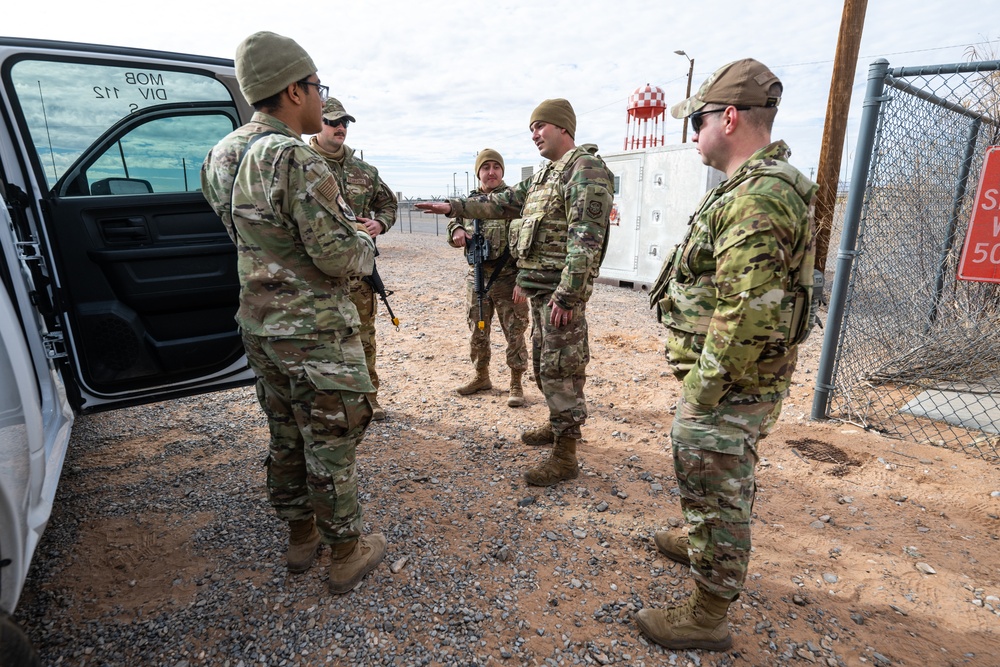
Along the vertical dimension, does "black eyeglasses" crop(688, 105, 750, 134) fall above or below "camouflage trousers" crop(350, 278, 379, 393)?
above

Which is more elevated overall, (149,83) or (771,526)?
(149,83)

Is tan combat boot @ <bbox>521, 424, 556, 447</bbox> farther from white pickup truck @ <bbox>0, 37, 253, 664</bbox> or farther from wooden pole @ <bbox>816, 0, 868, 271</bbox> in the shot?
wooden pole @ <bbox>816, 0, 868, 271</bbox>

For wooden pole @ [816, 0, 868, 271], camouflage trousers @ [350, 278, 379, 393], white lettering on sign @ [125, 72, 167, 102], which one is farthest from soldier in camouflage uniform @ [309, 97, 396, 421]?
wooden pole @ [816, 0, 868, 271]

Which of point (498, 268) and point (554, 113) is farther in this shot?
point (498, 268)

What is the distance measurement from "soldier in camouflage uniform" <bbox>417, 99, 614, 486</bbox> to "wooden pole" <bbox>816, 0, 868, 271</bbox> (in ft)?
13.4

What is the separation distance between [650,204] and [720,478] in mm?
7606

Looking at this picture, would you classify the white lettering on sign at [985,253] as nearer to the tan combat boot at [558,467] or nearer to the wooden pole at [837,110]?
the tan combat boot at [558,467]

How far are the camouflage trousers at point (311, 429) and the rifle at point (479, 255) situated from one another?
2.39 meters

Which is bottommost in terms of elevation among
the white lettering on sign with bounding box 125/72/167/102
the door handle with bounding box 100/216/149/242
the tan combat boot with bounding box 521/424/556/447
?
the tan combat boot with bounding box 521/424/556/447

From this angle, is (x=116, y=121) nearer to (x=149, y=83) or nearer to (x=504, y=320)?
(x=149, y=83)

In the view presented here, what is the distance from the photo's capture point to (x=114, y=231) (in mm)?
2447

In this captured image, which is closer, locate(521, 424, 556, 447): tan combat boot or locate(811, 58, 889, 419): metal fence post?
locate(811, 58, 889, 419): metal fence post

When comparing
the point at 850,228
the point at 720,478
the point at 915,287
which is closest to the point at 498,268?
the point at 850,228

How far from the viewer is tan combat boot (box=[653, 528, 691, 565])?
2.34 metres
